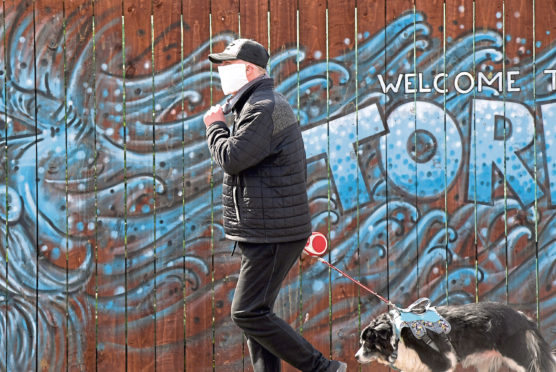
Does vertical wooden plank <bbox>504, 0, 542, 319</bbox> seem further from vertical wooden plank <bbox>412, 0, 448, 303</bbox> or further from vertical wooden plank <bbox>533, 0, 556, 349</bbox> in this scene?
vertical wooden plank <bbox>412, 0, 448, 303</bbox>

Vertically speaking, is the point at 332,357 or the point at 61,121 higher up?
the point at 61,121

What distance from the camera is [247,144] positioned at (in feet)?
13.9

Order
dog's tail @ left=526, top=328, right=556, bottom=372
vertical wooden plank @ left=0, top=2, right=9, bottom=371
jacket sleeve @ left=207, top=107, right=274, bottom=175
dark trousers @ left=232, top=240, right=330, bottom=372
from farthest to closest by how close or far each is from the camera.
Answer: vertical wooden plank @ left=0, top=2, right=9, bottom=371, dog's tail @ left=526, top=328, right=556, bottom=372, dark trousers @ left=232, top=240, right=330, bottom=372, jacket sleeve @ left=207, top=107, right=274, bottom=175

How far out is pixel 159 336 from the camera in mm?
5434

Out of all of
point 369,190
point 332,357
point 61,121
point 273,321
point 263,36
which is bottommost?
point 332,357

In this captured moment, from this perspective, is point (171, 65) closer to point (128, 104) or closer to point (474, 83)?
point (128, 104)

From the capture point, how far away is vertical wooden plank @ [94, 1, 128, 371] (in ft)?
17.6

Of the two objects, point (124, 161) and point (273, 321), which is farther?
point (124, 161)

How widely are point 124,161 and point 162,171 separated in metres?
0.23

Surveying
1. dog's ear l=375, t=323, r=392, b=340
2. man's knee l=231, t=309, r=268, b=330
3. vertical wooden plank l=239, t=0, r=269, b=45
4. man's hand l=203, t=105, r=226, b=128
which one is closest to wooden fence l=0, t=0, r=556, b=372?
vertical wooden plank l=239, t=0, r=269, b=45

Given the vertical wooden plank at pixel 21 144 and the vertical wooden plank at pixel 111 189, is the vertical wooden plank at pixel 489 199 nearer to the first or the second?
the vertical wooden plank at pixel 111 189

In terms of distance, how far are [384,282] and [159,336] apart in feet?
4.52

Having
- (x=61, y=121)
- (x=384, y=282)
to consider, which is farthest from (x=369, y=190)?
(x=61, y=121)

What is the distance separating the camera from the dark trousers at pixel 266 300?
4.36m
